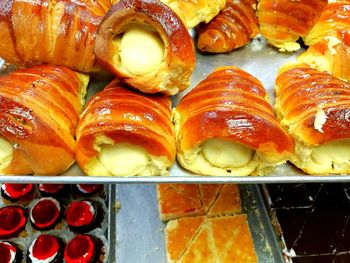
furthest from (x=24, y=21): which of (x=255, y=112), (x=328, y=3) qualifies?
(x=328, y=3)

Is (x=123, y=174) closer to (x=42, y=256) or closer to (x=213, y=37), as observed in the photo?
(x=42, y=256)

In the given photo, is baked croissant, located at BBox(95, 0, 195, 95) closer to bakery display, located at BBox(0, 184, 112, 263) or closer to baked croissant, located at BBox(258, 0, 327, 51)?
baked croissant, located at BBox(258, 0, 327, 51)

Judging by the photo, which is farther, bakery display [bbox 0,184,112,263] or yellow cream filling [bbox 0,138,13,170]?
bakery display [bbox 0,184,112,263]

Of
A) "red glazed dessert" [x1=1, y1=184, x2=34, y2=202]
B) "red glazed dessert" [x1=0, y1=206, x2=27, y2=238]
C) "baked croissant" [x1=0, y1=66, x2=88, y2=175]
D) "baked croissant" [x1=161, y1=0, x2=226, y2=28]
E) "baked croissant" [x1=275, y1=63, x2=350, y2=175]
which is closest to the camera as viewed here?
"baked croissant" [x1=0, y1=66, x2=88, y2=175]

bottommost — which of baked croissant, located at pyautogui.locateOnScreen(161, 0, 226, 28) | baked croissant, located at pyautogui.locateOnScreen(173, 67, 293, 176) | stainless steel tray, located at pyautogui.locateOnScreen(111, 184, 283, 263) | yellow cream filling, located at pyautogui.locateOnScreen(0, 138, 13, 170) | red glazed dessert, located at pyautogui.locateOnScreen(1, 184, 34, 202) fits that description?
stainless steel tray, located at pyautogui.locateOnScreen(111, 184, 283, 263)

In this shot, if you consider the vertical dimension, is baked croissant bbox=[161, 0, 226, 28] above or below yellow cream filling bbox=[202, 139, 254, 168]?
above

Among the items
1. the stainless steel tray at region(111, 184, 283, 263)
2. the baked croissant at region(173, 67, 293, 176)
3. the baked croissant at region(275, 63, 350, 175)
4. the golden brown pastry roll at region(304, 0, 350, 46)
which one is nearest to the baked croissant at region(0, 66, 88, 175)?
the baked croissant at region(173, 67, 293, 176)

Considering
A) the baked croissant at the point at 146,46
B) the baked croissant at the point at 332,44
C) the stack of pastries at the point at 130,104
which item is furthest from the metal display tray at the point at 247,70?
the baked croissant at the point at 146,46
